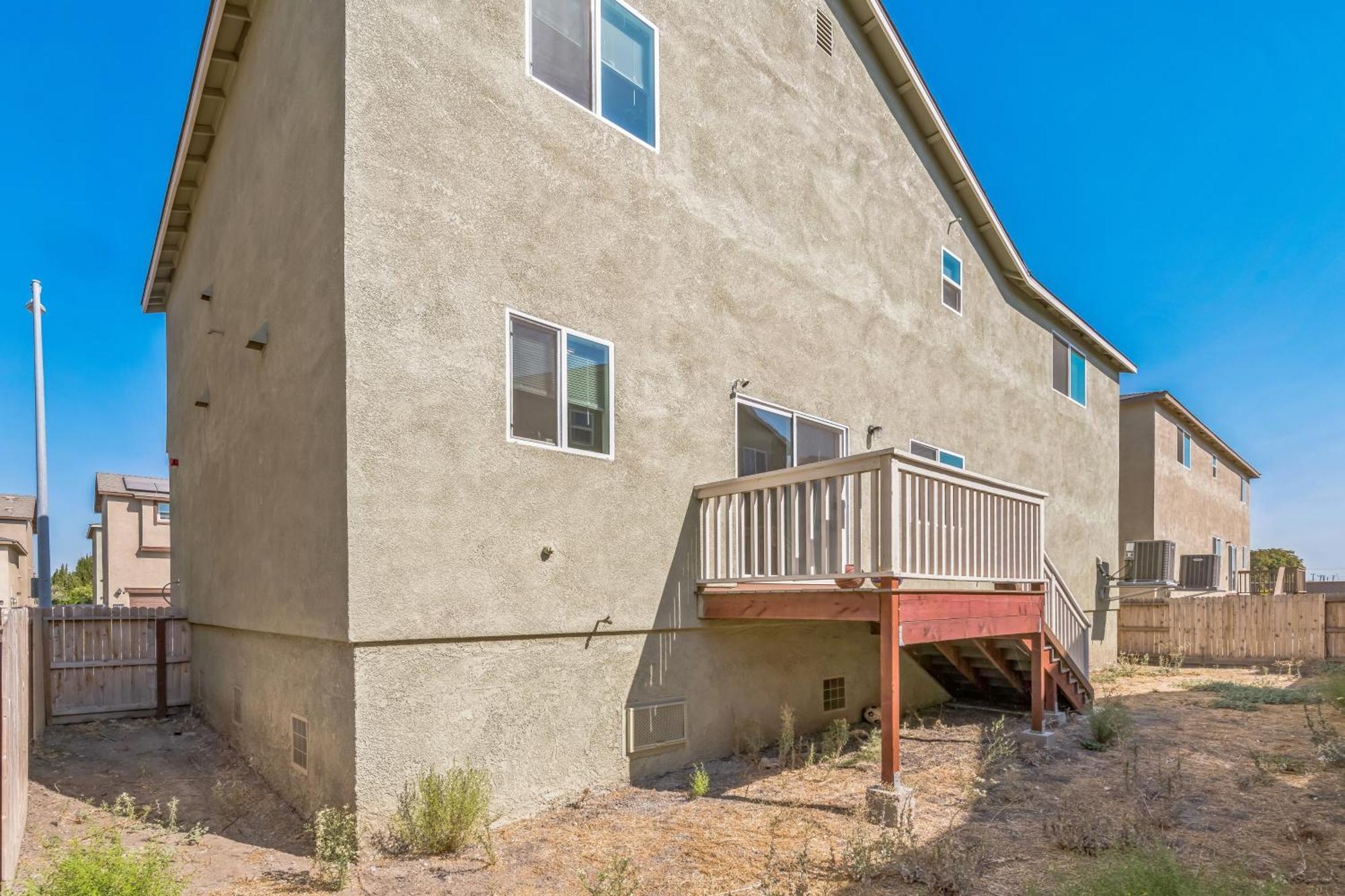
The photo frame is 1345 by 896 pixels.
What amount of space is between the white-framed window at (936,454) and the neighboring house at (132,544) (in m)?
21.7

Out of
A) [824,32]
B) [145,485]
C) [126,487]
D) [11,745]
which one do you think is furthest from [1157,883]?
[145,485]

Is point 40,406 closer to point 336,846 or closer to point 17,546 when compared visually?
point 336,846

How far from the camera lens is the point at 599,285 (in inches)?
260

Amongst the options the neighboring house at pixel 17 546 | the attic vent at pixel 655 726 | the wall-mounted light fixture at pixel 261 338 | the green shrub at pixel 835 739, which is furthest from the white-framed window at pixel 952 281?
the neighboring house at pixel 17 546

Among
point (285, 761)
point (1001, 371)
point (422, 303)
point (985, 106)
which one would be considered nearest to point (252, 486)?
point (285, 761)

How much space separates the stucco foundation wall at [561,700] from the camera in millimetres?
5051

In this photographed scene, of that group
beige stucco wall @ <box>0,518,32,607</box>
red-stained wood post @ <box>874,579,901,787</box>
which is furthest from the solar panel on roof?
red-stained wood post @ <box>874,579,901,787</box>

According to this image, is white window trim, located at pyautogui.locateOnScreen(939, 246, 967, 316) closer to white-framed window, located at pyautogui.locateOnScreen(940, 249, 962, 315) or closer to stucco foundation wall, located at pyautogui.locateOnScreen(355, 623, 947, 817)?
white-framed window, located at pyautogui.locateOnScreen(940, 249, 962, 315)

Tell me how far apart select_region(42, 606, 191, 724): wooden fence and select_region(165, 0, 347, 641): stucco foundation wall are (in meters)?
0.62

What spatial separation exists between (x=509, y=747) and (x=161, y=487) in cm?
2524

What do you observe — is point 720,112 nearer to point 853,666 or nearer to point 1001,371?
point 853,666

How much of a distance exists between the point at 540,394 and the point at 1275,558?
43.2 metres

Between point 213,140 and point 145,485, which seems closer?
point 213,140

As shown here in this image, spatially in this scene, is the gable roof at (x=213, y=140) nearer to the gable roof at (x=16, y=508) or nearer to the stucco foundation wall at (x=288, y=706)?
the stucco foundation wall at (x=288, y=706)
